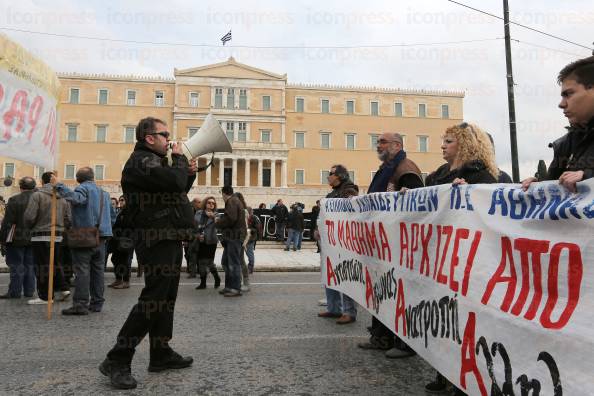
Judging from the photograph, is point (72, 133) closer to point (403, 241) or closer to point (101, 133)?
point (101, 133)

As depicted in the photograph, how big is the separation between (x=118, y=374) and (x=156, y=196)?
1.29 m

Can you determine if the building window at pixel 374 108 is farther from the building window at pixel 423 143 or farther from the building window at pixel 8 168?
the building window at pixel 8 168

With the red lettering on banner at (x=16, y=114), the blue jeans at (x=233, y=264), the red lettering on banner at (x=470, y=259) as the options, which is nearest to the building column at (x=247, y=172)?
the blue jeans at (x=233, y=264)

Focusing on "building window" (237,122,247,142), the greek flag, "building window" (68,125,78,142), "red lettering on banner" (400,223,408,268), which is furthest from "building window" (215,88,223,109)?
"red lettering on banner" (400,223,408,268)

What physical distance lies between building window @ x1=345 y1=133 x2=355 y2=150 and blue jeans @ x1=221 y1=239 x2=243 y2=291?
180ft

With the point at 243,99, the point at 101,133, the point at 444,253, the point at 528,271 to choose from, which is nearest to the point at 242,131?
the point at 243,99

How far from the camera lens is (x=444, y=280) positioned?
2955mm

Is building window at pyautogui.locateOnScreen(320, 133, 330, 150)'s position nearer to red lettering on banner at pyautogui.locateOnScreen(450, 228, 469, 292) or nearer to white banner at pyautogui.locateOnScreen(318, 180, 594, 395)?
white banner at pyautogui.locateOnScreen(318, 180, 594, 395)

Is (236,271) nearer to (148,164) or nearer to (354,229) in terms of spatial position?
(354,229)

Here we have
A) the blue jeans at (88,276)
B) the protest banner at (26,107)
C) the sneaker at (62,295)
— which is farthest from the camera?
the sneaker at (62,295)

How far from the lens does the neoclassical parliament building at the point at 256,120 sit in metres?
57.4

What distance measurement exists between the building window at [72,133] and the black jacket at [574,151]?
6120 cm

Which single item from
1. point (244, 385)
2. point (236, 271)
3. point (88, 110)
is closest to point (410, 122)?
point (88, 110)

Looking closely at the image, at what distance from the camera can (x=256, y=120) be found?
195ft
